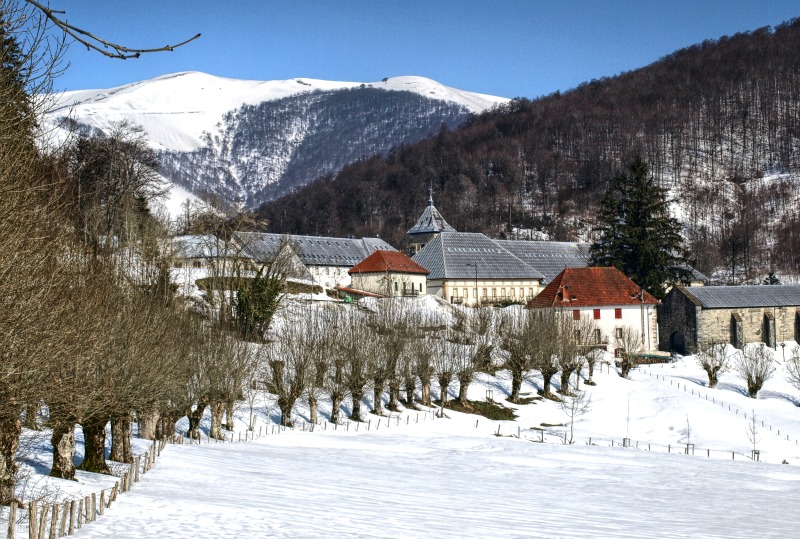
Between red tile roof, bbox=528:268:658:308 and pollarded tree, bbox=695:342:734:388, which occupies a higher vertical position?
red tile roof, bbox=528:268:658:308

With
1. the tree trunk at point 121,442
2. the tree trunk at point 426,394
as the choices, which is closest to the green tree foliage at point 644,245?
the tree trunk at point 426,394

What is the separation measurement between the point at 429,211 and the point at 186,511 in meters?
90.5

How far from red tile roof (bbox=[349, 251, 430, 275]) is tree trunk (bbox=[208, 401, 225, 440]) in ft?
140

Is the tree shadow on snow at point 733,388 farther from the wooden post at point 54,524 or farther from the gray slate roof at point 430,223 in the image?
the gray slate roof at point 430,223

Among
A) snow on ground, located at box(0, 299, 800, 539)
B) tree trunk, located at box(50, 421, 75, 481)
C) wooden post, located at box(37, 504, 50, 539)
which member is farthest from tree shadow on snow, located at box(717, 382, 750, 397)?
wooden post, located at box(37, 504, 50, 539)

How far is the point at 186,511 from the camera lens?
19.1 m

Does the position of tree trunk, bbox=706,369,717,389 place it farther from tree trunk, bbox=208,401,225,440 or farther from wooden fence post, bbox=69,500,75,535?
wooden fence post, bbox=69,500,75,535

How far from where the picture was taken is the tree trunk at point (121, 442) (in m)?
25.2

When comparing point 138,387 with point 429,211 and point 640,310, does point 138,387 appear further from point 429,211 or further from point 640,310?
point 429,211

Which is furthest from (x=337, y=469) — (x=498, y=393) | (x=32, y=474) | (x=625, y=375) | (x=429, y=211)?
(x=429, y=211)

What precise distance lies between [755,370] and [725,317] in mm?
15545

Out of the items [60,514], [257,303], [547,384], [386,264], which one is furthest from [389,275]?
[60,514]

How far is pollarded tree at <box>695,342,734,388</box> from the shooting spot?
5709 centimetres

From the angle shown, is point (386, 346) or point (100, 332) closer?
point (100, 332)
